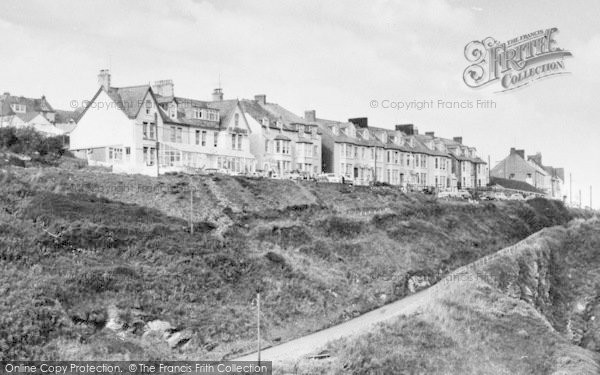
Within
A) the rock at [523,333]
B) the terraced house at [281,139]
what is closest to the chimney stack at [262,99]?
the terraced house at [281,139]

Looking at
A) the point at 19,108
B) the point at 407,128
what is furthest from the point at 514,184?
the point at 19,108

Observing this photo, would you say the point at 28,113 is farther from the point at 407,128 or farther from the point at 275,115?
the point at 407,128

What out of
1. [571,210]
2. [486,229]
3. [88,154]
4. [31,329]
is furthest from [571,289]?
[571,210]

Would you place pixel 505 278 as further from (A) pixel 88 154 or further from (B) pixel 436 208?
(A) pixel 88 154

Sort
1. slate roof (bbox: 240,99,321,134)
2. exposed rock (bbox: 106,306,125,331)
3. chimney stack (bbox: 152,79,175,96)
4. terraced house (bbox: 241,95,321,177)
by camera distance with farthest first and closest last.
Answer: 1. slate roof (bbox: 240,99,321,134)
2. terraced house (bbox: 241,95,321,177)
3. chimney stack (bbox: 152,79,175,96)
4. exposed rock (bbox: 106,306,125,331)

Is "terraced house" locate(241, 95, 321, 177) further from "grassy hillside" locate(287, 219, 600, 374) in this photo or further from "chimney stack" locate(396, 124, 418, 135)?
"grassy hillside" locate(287, 219, 600, 374)

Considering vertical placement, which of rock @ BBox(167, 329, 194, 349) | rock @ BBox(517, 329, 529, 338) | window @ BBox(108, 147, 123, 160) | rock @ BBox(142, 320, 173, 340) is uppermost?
window @ BBox(108, 147, 123, 160)

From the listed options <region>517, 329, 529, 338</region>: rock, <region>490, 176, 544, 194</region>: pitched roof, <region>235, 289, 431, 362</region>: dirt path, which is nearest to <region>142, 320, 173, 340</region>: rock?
<region>235, 289, 431, 362</region>: dirt path
